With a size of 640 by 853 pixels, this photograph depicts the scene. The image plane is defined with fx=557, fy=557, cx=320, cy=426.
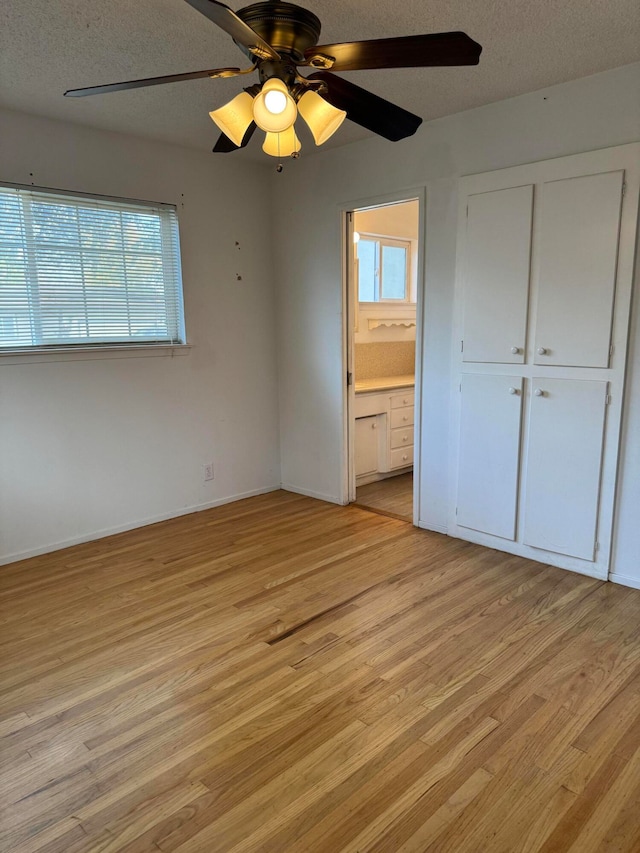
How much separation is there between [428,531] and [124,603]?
6.36 feet

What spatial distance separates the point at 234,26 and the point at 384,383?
3.74 meters

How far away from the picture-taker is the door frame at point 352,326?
137 inches

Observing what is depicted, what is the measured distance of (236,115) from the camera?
1.85m

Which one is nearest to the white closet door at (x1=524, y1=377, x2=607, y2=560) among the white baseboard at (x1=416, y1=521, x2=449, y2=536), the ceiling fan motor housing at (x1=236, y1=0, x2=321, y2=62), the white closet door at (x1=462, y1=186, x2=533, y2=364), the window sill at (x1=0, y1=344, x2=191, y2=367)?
the white closet door at (x1=462, y1=186, x2=533, y2=364)

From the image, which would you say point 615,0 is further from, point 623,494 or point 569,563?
point 569,563

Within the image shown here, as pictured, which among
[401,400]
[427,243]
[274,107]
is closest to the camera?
[274,107]

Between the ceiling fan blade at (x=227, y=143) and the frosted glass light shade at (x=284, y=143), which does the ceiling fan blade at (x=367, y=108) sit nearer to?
the frosted glass light shade at (x=284, y=143)

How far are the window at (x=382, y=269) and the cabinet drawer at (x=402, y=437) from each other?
A: 1.29m

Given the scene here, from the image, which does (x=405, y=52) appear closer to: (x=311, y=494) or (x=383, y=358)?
(x=311, y=494)

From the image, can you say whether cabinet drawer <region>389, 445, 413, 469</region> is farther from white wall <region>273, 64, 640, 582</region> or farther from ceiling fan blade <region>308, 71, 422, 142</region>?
ceiling fan blade <region>308, 71, 422, 142</region>

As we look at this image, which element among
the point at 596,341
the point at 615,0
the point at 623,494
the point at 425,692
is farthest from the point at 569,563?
the point at 615,0

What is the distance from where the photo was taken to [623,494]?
9.33 ft

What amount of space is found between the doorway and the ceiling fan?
211cm

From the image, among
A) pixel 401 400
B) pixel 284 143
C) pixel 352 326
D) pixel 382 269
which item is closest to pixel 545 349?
pixel 352 326
